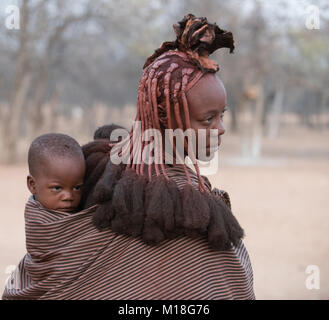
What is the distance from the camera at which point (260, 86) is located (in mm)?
20812

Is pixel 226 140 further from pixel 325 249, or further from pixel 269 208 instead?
pixel 325 249

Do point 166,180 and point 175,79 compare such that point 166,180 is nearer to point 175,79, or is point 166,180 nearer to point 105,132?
point 175,79

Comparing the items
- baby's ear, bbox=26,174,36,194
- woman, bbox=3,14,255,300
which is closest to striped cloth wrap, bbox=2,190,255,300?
woman, bbox=3,14,255,300

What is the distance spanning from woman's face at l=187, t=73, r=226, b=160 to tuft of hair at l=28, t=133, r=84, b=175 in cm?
42

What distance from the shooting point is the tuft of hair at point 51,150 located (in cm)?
190

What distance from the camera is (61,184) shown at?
1.88 meters

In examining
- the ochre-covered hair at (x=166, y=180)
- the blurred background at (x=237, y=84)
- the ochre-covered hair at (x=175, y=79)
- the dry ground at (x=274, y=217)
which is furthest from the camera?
the blurred background at (x=237, y=84)

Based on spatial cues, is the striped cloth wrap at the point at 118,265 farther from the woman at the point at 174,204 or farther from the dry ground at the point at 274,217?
the dry ground at the point at 274,217

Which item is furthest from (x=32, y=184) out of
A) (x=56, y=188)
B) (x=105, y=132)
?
A: (x=105, y=132)

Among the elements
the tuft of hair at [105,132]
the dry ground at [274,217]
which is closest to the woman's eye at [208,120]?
the tuft of hair at [105,132]

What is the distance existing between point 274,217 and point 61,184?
27.9ft

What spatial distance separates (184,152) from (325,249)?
6399mm

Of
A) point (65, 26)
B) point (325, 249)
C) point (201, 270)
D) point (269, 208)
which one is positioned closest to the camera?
point (201, 270)
